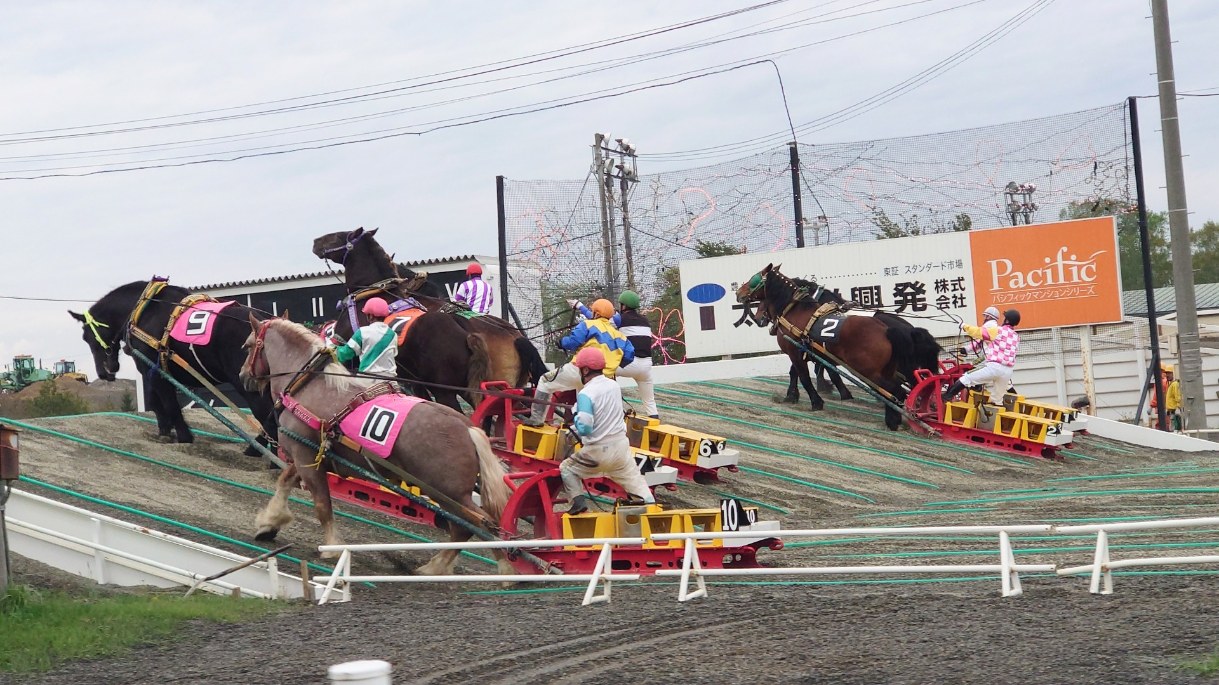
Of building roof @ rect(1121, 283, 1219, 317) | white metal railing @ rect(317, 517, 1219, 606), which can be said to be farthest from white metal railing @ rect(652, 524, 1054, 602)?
building roof @ rect(1121, 283, 1219, 317)

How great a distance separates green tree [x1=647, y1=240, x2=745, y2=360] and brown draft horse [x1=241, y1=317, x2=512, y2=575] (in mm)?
12433

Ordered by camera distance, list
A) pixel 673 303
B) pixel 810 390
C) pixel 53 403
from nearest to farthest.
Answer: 1. pixel 810 390
2. pixel 673 303
3. pixel 53 403

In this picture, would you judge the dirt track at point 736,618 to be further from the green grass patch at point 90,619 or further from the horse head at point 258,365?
the horse head at point 258,365

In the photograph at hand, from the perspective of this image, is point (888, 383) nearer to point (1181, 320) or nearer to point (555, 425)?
point (1181, 320)

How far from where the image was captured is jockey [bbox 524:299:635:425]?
11250 mm

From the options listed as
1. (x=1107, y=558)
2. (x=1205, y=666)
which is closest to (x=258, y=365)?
(x=1107, y=558)

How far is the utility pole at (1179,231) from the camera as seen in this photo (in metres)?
19.8

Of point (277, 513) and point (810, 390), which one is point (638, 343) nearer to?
point (277, 513)

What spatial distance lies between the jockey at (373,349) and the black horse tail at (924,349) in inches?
354

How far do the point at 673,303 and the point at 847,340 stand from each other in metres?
8.23

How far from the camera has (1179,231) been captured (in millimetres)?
20672

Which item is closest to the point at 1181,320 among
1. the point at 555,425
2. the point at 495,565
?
the point at 555,425

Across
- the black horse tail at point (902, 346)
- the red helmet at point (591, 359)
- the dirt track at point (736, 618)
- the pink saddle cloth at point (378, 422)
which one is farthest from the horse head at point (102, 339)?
the black horse tail at point (902, 346)

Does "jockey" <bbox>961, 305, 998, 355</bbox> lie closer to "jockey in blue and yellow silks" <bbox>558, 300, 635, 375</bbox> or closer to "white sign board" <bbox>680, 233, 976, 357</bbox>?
"white sign board" <bbox>680, 233, 976, 357</bbox>
